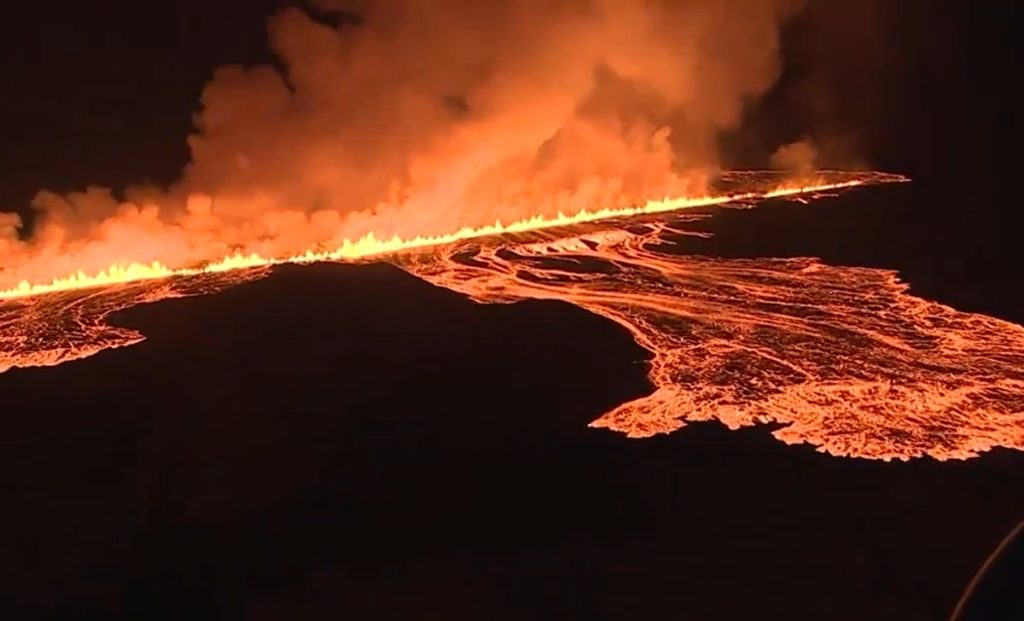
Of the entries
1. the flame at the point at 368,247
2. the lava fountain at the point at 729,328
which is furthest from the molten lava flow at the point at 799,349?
the flame at the point at 368,247

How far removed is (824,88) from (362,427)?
18.5 m

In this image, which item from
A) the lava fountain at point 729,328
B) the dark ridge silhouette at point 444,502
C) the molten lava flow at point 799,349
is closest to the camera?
the dark ridge silhouette at point 444,502

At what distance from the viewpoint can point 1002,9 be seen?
20.6 meters

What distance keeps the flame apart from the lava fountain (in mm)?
36

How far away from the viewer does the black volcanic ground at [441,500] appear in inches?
167

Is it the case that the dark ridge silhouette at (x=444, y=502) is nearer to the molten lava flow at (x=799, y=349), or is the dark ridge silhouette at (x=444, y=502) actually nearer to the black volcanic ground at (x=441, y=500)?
the black volcanic ground at (x=441, y=500)

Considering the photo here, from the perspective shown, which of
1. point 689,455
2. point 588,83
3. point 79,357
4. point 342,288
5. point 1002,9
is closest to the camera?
point 689,455

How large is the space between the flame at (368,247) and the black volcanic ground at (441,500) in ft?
12.5

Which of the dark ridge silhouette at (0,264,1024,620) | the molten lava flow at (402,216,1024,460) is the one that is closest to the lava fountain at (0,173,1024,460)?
the molten lava flow at (402,216,1024,460)

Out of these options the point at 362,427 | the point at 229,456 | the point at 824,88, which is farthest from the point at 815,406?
the point at 824,88

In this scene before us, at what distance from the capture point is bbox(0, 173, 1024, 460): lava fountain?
599 cm

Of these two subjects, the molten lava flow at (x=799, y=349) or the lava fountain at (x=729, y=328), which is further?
the lava fountain at (x=729, y=328)

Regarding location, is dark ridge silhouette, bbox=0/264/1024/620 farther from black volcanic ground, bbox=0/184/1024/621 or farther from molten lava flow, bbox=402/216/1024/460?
molten lava flow, bbox=402/216/1024/460

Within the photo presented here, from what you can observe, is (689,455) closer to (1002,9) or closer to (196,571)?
(196,571)
